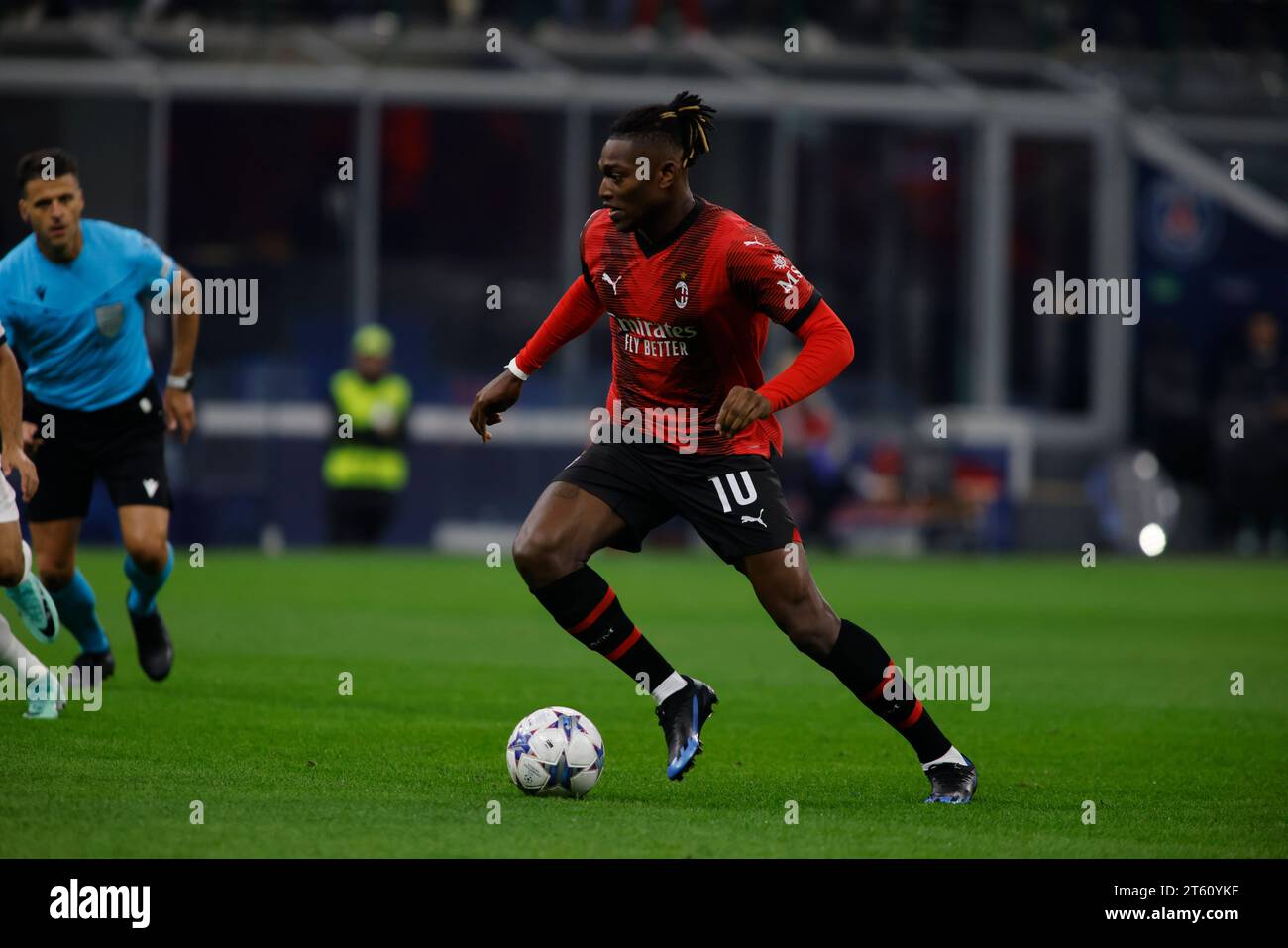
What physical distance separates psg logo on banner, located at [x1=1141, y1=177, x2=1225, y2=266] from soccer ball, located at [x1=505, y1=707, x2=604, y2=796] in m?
20.5

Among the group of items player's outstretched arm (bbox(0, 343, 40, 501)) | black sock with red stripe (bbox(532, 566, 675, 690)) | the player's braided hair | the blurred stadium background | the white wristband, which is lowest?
black sock with red stripe (bbox(532, 566, 675, 690))

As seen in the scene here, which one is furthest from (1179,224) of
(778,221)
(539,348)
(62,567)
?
(539,348)

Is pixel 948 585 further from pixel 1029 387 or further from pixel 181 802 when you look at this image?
pixel 181 802

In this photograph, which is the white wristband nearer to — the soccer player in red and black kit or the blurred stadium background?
the soccer player in red and black kit

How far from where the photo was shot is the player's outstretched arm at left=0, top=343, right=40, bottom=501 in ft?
24.2

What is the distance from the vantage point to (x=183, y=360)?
941cm

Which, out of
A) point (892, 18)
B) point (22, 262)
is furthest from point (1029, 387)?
point (22, 262)

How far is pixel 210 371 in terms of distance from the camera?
865 inches

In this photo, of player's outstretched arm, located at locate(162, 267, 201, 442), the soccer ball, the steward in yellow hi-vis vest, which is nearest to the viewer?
the soccer ball

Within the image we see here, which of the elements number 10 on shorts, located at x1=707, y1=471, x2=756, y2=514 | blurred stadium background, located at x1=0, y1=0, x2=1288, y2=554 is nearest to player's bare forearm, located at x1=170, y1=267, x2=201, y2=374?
number 10 on shorts, located at x1=707, y1=471, x2=756, y2=514

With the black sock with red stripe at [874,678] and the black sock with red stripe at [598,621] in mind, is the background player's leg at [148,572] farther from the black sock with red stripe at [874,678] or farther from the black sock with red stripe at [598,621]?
the black sock with red stripe at [874,678]

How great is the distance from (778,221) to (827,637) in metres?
17.6
